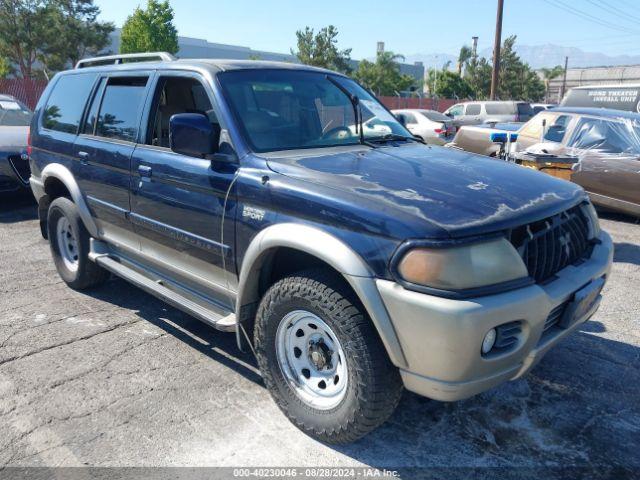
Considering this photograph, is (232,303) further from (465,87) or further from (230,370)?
(465,87)

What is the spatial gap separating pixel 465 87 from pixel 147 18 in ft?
92.6

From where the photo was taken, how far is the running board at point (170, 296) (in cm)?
325

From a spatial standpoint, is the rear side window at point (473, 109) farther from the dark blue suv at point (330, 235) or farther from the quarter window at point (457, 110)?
the dark blue suv at point (330, 235)

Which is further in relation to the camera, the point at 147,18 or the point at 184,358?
the point at 147,18

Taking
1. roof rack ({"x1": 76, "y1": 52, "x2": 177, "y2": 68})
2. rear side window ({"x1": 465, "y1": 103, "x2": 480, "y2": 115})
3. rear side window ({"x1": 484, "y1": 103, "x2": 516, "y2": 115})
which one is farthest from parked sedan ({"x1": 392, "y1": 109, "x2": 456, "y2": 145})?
roof rack ({"x1": 76, "y1": 52, "x2": 177, "y2": 68})

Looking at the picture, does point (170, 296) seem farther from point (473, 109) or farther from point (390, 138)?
point (473, 109)

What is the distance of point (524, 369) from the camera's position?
2551 millimetres

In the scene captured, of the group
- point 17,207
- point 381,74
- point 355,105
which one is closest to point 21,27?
point 381,74

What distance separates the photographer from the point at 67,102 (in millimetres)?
4980

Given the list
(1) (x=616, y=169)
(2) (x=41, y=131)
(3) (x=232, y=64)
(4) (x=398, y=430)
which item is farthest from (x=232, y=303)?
(1) (x=616, y=169)

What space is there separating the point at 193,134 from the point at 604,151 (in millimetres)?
6667

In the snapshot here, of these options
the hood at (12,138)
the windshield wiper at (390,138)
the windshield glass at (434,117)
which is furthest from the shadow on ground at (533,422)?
the windshield glass at (434,117)

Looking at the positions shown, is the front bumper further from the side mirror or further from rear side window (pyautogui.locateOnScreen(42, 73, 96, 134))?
rear side window (pyautogui.locateOnScreen(42, 73, 96, 134))

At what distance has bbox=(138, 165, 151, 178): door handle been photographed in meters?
3.73
